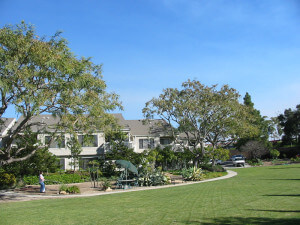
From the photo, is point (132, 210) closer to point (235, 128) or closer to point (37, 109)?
point (37, 109)

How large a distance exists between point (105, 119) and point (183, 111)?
641 inches

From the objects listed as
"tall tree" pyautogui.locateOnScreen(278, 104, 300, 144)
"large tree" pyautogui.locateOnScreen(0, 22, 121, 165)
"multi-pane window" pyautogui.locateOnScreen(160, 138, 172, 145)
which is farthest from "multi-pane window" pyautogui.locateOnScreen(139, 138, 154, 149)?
"tall tree" pyautogui.locateOnScreen(278, 104, 300, 144)

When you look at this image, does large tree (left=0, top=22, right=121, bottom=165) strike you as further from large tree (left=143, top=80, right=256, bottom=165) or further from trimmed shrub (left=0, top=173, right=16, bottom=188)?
large tree (left=143, top=80, right=256, bottom=165)

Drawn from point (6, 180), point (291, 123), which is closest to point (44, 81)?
point (6, 180)

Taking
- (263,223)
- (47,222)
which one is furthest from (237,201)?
(47,222)

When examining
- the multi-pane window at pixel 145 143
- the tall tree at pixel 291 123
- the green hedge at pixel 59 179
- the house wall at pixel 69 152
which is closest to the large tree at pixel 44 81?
the green hedge at pixel 59 179

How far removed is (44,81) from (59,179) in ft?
46.0

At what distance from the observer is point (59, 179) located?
27.3m

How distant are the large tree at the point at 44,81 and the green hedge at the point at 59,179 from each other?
9395 millimetres

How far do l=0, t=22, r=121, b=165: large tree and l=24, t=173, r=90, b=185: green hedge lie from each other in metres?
9.40

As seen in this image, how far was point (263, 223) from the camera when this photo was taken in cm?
808

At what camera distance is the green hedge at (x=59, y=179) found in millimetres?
26188

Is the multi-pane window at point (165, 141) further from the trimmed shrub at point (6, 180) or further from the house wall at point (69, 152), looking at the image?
the trimmed shrub at point (6, 180)

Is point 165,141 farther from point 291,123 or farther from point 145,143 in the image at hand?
point 291,123
